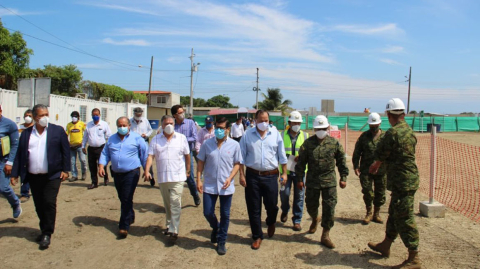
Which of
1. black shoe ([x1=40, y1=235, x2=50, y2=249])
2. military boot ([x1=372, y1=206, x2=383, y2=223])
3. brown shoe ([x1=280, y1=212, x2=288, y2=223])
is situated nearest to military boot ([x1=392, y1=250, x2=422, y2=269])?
military boot ([x1=372, y1=206, x2=383, y2=223])

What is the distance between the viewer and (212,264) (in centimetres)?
446

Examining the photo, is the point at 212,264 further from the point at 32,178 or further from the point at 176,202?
the point at 32,178

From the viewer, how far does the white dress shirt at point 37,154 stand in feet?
16.3

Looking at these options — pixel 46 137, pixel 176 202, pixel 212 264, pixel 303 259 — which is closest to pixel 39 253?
pixel 46 137

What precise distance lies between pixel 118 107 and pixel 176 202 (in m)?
23.3

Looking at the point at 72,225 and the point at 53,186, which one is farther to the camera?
the point at 72,225

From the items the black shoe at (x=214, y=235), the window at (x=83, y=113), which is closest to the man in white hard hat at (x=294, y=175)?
the black shoe at (x=214, y=235)

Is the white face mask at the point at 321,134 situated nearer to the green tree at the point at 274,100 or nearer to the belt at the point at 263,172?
the belt at the point at 263,172

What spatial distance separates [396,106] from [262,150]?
6.06 ft

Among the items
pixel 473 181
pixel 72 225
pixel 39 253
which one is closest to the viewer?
pixel 39 253

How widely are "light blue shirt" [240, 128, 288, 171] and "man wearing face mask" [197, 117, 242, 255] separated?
19 cm

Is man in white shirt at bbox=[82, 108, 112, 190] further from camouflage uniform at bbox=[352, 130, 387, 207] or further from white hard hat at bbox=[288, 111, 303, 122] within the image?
camouflage uniform at bbox=[352, 130, 387, 207]

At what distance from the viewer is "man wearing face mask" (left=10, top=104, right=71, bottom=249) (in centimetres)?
498

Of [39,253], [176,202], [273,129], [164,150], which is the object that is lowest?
[39,253]
